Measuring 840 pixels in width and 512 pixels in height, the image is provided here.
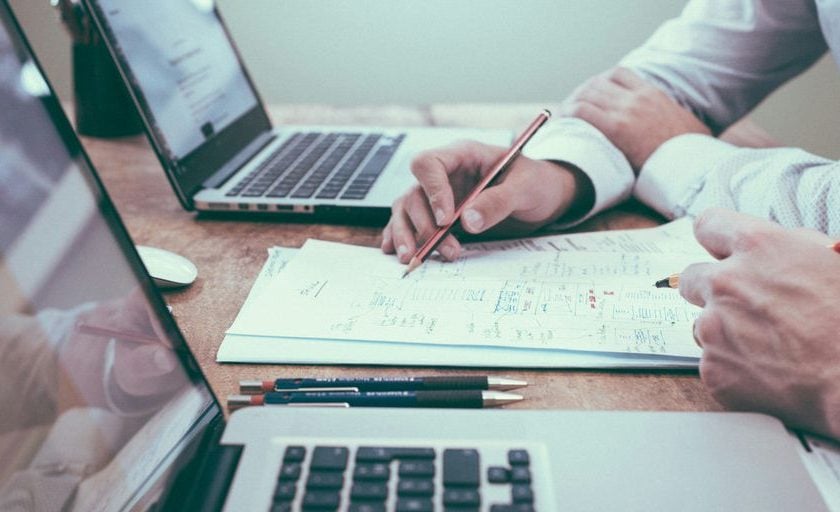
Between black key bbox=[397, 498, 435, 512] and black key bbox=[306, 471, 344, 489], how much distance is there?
0.10 feet

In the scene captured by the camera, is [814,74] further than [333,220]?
Yes

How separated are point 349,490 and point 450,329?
0.68 feet

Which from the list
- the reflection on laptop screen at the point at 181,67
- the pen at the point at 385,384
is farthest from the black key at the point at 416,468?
the reflection on laptop screen at the point at 181,67

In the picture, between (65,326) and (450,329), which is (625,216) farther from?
(65,326)

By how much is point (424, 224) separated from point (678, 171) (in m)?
0.31

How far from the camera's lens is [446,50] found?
190 centimetres

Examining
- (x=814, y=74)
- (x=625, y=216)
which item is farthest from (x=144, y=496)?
(x=814, y=74)

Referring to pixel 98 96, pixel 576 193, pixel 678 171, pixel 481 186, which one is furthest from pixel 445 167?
pixel 98 96

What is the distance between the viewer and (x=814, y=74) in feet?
6.14

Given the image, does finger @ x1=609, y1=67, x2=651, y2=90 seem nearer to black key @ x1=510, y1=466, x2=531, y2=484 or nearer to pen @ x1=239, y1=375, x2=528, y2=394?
pen @ x1=239, y1=375, x2=528, y2=394

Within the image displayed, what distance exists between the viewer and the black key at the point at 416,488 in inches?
13.3

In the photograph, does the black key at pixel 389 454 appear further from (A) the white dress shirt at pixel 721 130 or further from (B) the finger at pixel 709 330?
(A) the white dress shirt at pixel 721 130

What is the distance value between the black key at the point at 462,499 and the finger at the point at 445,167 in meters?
0.36

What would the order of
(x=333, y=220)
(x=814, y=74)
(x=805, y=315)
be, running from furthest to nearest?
1. (x=814, y=74)
2. (x=333, y=220)
3. (x=805, y=315)
